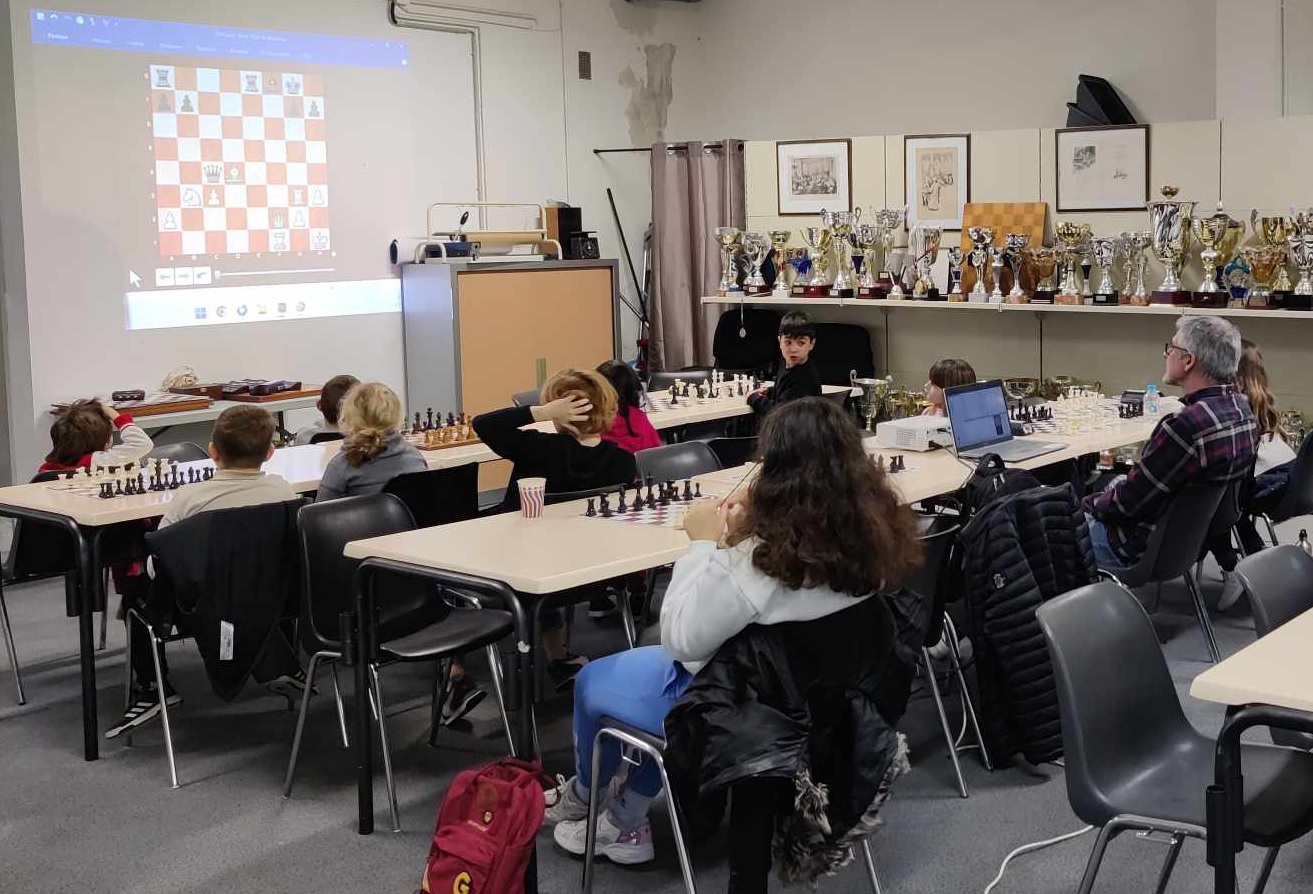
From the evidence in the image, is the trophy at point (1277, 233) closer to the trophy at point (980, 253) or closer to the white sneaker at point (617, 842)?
the trophy at point (980, 253)

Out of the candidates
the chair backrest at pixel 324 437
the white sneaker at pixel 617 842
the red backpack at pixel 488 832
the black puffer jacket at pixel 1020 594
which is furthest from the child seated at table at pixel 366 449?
the black puffer jacket at pixel 1020 594

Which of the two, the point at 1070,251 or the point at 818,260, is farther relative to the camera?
the point at 818,260

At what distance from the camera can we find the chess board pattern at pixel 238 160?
7.51 metres

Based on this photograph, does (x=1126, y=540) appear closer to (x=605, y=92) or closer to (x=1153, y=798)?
(x=1153, y=798)

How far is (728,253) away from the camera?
886 centimetres

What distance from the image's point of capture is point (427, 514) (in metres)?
4.50

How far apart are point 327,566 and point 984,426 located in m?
2.43

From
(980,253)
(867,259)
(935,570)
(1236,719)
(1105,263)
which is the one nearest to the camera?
(1236,719)

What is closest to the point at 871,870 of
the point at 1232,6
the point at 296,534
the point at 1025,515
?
the point at 1025,515

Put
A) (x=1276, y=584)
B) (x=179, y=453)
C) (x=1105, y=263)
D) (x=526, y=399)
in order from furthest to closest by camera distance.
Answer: (x=1105, y=263)
(x=526, y=399)
(x=179, y=453)
(x=1276, y=584)

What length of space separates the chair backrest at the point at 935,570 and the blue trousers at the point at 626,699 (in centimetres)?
77

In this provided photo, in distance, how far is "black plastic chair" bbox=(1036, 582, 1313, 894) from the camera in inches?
97.6

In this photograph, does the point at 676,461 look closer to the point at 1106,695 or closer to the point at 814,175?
the point at 1106,695

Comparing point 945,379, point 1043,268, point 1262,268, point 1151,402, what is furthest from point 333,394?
point 1262,268
